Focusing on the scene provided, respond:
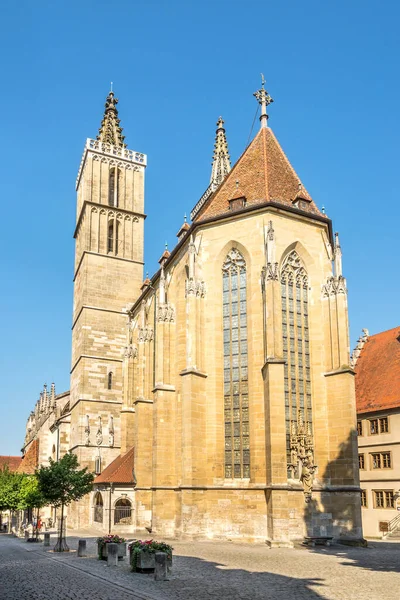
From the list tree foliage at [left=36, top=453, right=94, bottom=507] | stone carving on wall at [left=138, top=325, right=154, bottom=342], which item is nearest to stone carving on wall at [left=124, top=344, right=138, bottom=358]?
stone carving on wall at [left=138, top=325, right=154, bottom=342]

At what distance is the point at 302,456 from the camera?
24.0 metres

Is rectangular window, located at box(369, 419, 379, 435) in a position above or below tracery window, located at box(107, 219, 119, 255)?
below

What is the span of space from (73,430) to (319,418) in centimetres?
2100

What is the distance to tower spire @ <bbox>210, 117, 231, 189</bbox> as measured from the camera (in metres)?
50.7

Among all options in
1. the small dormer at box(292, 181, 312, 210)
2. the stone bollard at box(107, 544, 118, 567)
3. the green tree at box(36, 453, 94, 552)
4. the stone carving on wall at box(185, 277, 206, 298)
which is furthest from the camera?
the small dormer at box(292, 181, 312, 210)

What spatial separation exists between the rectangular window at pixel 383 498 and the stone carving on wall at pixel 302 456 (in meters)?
9.64

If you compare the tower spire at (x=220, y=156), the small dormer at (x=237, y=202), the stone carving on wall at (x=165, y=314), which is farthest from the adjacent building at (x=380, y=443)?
the tower spire at (x=220, y=156)

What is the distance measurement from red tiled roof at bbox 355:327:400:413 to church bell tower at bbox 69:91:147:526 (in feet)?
49.3

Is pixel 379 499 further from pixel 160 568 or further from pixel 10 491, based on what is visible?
pixel 10 491

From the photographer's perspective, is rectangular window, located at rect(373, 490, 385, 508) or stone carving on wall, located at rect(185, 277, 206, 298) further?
rectangular window, located at rect(373, 490, 385, 508)

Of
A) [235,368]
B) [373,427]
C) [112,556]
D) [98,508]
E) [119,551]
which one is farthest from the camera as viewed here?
[98,508]

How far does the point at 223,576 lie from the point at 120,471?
2043 centimetres

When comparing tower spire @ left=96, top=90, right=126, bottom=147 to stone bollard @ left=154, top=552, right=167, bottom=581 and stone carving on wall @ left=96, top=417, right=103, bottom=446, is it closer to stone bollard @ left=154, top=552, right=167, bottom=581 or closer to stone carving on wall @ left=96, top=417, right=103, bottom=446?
stone carving on wall @ left=96, top=417, right=103, bottom=446

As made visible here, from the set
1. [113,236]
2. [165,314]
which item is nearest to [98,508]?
[165,314]
